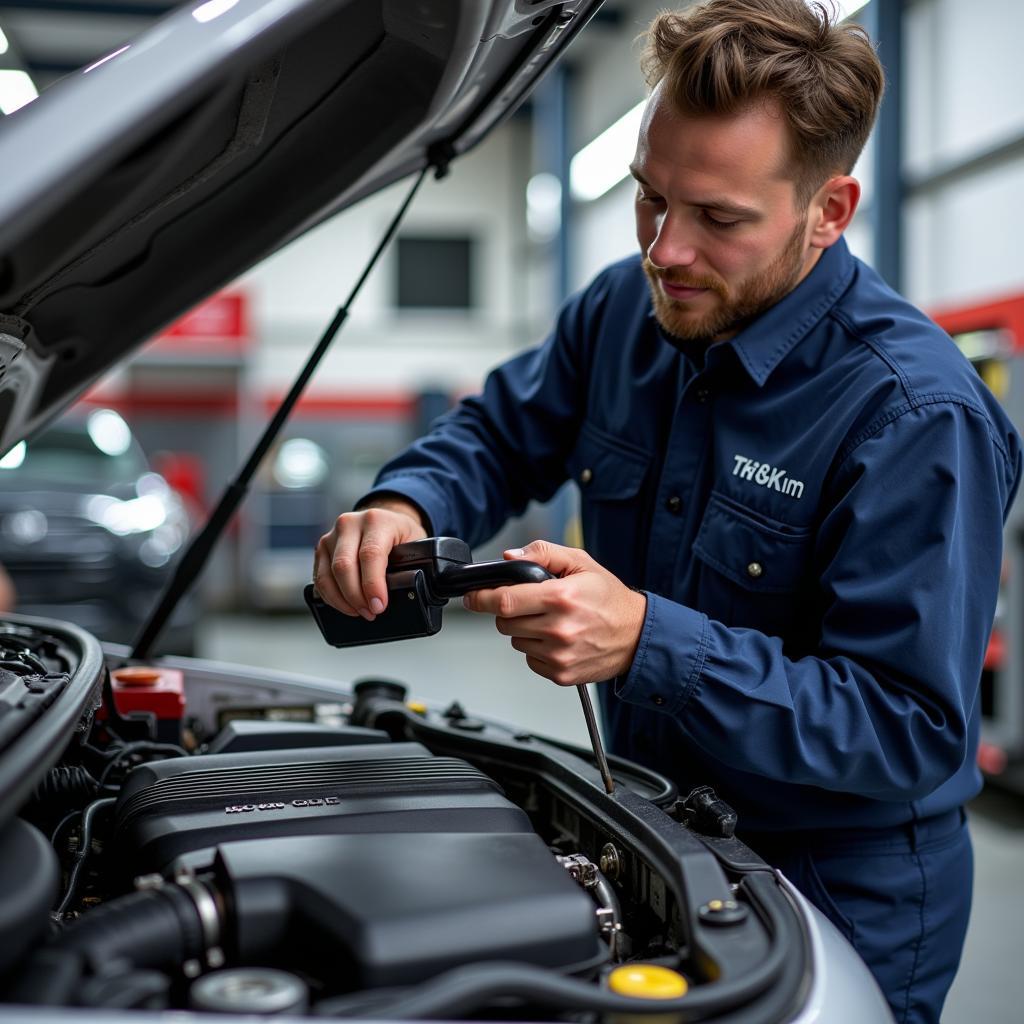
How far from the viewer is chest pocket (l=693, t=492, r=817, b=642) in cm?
121

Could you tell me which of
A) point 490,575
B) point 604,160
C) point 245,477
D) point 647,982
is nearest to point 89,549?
point 245,477

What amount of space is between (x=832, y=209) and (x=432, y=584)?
66 cm

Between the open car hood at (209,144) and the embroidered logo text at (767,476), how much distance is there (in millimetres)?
516

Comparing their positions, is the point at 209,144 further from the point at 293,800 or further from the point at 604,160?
the point at 604,160

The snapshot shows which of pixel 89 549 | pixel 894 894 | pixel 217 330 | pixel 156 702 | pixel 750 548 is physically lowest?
pixel 89 549

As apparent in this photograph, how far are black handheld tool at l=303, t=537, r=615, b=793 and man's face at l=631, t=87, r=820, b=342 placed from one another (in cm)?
41

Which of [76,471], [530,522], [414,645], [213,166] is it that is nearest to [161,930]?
[213,166]

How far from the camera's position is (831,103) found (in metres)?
1.17

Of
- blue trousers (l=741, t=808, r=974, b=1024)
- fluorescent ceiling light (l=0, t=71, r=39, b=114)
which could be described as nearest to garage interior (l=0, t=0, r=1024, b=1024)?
blue trousers (l=741, t=808, r=974, b=1024)

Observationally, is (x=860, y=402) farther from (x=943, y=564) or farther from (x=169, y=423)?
(x=169, y=423)

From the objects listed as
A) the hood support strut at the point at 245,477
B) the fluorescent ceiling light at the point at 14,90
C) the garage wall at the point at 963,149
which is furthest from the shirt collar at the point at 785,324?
the garage wall at the point at 963,149

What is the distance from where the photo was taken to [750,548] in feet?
4.05

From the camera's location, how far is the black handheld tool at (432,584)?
0.96 meters

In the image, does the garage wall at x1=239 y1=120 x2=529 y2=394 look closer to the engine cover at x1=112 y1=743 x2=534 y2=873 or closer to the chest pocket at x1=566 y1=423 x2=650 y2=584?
the chest pocket at x1=566 y1=423 x2=650 y2=584
